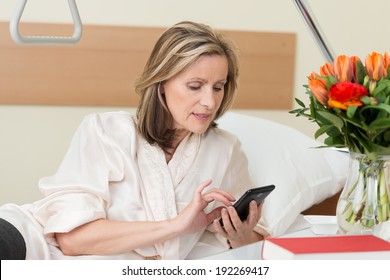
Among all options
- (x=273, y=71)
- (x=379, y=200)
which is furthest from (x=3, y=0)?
(x=379, y=200)

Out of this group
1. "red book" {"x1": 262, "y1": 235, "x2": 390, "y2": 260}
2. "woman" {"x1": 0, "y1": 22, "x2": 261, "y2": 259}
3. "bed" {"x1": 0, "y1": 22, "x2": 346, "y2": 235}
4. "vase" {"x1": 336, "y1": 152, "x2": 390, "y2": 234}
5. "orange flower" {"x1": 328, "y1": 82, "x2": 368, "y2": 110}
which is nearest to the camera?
"red book" {"x1": 262, "y1": 235, "x2": 390, "y2": 260}

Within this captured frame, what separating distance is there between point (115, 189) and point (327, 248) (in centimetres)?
74

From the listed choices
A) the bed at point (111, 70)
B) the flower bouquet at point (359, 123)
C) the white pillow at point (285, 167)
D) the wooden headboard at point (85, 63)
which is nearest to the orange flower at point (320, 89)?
the flower bouquet at point (359, 123)

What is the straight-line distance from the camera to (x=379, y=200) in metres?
1.36

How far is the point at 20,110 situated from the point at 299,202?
123 cm

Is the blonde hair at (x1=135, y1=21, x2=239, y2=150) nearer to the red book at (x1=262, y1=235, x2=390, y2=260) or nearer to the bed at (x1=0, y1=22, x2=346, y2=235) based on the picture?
the bed at (x1=0, y1=22, x2=346, y2=235)

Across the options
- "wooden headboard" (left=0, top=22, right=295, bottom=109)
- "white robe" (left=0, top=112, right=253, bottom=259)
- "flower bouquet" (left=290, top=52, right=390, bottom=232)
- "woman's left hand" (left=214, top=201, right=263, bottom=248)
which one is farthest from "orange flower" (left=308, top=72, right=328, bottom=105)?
"wooden headboard" (left=0, top=22, right=295, bottom=109)

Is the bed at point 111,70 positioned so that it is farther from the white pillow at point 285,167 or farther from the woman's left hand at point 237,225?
the woman's left hand at point 237,225

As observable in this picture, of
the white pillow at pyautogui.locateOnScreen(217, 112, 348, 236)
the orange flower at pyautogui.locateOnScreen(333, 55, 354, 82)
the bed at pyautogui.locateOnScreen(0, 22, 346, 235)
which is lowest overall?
the white pillow at pyautogui.locateOnScreen(217, 112, 348, 236)

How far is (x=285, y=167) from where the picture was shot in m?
2.21

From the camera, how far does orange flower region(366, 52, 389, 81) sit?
1.31m

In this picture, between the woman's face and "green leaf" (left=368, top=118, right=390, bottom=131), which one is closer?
"green leaf" (left=368, top=118, right=390, bottom=131)

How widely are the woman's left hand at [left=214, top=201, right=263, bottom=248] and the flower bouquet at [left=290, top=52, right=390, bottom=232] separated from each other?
0.27 meters
